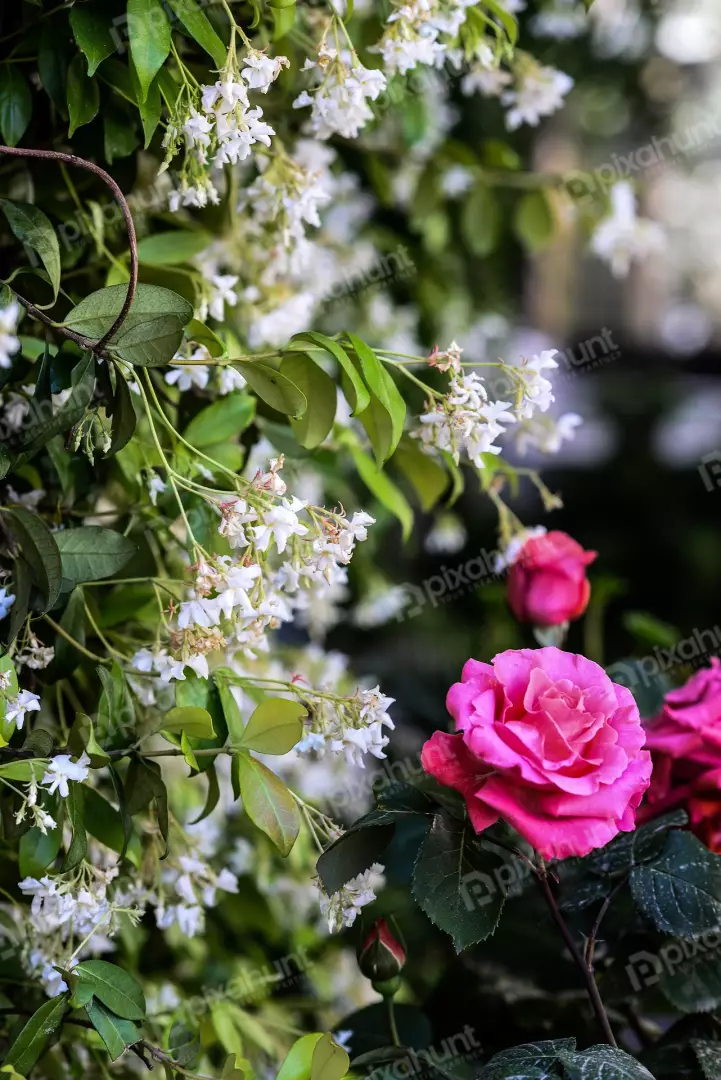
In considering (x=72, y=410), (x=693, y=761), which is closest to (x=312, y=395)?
(x=72, y=410)

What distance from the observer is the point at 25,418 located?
0.63m

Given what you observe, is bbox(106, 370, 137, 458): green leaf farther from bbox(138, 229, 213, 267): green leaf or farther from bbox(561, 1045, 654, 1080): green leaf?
bbox(561, 1045, 654, 1080): green leaf

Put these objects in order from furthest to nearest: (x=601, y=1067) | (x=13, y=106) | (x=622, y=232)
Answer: (x=622, y=232) → (x=13, y=106) → (x=601, y=1067)

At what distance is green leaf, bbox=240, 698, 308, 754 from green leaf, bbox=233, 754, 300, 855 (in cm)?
1

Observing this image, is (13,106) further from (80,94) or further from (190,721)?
(190,721)

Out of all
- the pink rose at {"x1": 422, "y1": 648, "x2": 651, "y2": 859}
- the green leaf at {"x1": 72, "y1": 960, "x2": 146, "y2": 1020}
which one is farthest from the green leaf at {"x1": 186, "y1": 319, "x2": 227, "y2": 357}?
the green leaf at {"x1": 72, "y1": 960, "x2": 146, "y2": 1020}

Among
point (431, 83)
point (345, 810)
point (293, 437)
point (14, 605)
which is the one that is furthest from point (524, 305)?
point (14, 605)

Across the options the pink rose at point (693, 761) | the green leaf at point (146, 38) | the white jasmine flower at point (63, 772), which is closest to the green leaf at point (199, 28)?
the green leaf at point (146, 38)

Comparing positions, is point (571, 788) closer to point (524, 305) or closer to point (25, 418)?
point (25, 418)

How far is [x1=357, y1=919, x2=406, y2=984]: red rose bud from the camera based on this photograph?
1.95 feet

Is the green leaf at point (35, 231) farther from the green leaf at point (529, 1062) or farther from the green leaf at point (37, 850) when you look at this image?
the green leaf at point (529, 1062)

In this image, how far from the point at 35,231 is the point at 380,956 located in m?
0.47

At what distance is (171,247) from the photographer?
0.66 metres

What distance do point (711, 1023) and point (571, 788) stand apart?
265 mm
